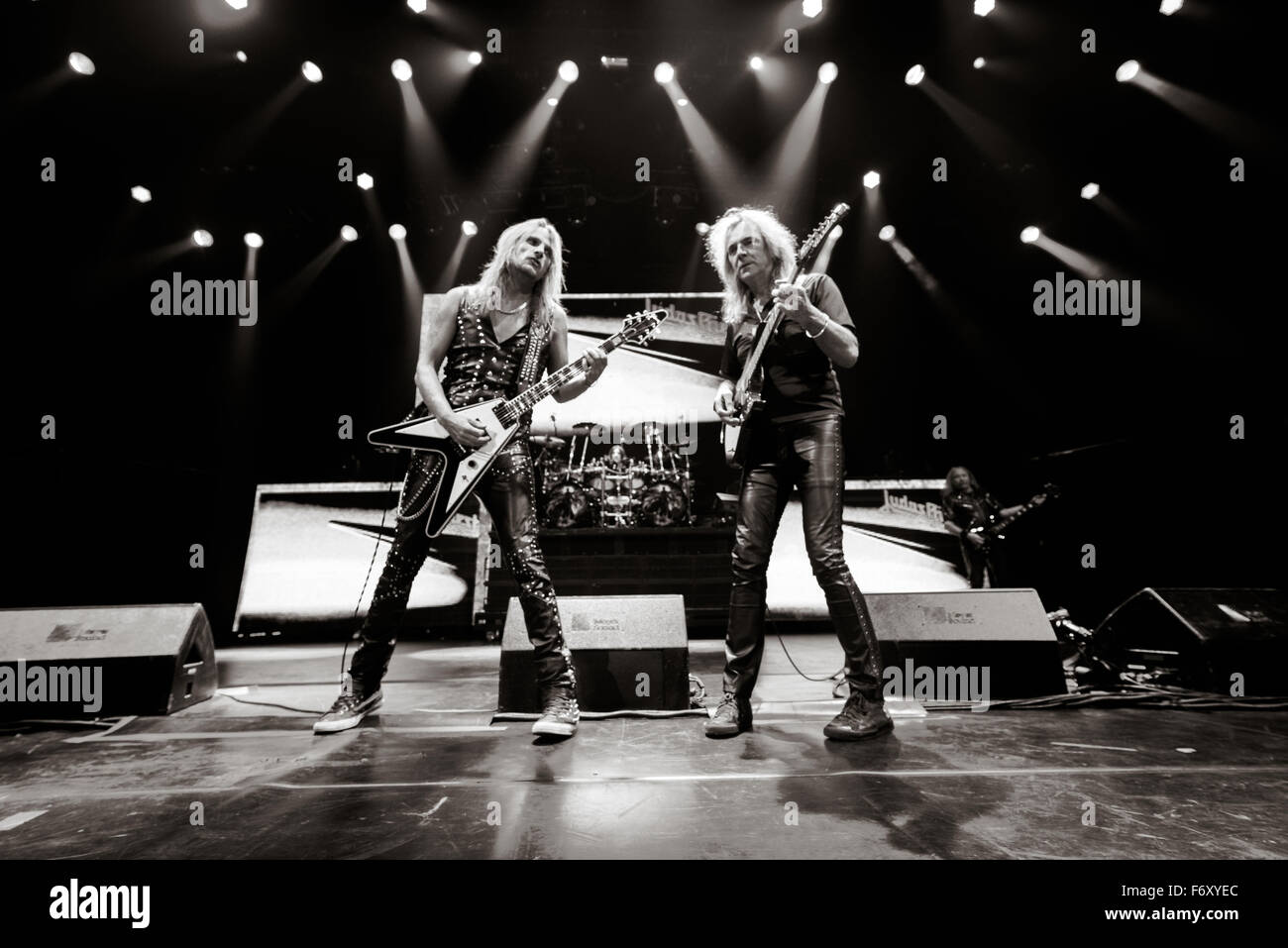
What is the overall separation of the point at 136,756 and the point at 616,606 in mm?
1936

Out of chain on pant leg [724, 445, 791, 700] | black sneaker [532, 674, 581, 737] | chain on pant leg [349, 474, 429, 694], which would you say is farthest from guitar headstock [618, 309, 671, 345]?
black sneaker [532, 674, 581, 737]

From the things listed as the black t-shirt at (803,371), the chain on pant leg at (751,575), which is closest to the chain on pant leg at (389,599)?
the chain on pant leg at (751,575)

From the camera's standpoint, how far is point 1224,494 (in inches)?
228

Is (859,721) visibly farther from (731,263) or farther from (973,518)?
(973,518)

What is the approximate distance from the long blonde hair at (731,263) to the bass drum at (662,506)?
12.6 ft

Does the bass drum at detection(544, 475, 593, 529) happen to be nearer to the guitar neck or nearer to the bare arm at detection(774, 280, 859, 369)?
the guitar neck

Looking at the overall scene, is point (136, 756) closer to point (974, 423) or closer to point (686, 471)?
point (686, 471)

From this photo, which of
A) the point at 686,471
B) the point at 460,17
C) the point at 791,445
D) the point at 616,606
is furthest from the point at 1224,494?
the point at 460,17

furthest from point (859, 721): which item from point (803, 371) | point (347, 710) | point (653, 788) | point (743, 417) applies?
point (347, 710)

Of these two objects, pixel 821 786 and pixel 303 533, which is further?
pixel 303 533

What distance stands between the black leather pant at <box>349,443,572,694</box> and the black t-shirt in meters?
1.11

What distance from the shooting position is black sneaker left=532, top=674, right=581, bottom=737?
243 centimetres

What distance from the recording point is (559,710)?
2.54m
